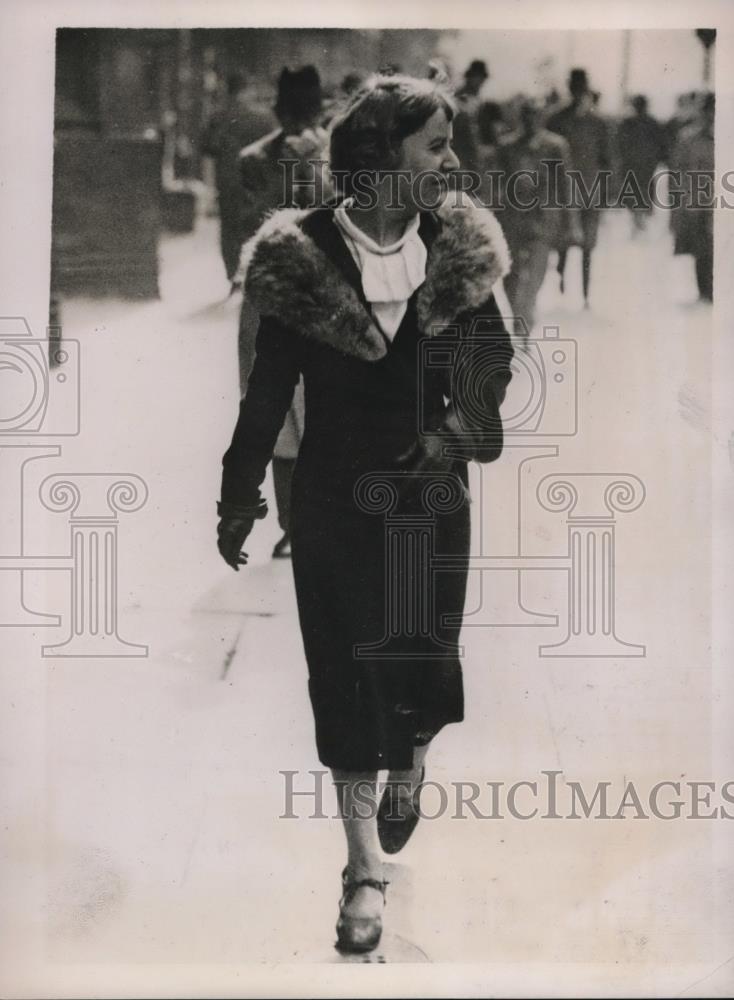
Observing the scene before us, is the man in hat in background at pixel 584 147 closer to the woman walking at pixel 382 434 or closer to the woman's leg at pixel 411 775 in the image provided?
the woman walking at pixel 382 434

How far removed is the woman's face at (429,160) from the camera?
1778 millimetres

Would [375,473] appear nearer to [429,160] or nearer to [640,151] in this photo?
[429,160]

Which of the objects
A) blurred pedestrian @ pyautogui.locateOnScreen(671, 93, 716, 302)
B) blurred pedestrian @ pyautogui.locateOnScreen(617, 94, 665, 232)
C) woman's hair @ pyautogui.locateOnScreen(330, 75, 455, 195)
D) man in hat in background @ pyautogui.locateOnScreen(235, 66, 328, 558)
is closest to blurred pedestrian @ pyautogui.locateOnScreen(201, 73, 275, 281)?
man in hat in background @ pyautogui.locateOnScreen(235, 66, 328, 558)

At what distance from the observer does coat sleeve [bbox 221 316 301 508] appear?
1772 mm

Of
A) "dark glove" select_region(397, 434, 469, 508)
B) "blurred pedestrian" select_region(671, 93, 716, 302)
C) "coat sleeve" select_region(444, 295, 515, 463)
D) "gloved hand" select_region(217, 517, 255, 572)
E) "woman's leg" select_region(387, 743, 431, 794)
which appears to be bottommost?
"woman's leg" select_region(387, 743, 431, 794)

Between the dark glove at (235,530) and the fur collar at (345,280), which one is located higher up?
the fur collar at (345,280)

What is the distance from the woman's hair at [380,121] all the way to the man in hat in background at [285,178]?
5cm

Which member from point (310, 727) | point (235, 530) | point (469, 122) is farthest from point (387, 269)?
point (310, 727)

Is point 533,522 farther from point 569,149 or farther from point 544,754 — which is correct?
point 569,149

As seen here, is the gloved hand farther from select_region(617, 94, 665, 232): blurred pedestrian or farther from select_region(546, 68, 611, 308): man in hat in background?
select_region(617, 94, 665, 232): blurred pedestrian

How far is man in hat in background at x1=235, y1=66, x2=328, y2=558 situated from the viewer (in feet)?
5.86

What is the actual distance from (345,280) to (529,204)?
0.39 metres

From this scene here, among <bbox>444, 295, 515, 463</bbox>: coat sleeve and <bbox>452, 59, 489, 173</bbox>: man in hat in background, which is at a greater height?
<bbox>452, 59, 489, 173</bbox>: man in hat in background

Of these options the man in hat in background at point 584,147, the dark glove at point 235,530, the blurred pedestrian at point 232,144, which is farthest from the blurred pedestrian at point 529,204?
the dark glove at point 235,530
